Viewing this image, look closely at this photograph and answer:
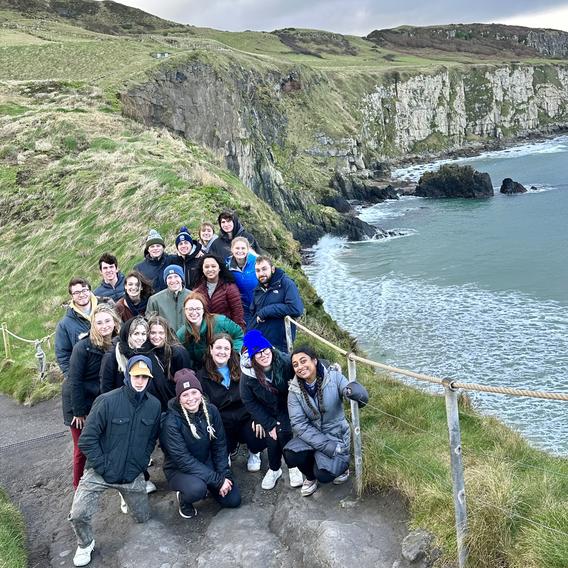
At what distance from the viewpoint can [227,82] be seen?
1982 inches

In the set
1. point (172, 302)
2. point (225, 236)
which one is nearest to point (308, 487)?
point (172, 302)

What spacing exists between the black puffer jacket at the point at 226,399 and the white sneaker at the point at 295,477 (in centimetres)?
87

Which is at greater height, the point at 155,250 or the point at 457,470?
the point at 155,250

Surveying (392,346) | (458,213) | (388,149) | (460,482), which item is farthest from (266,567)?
(388,149)

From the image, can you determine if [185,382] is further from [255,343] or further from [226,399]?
[226,399]

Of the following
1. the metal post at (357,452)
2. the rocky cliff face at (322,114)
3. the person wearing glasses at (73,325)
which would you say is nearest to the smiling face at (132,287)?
the person wearing glasses at (73,325)

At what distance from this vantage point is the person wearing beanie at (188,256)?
9438 millimetres

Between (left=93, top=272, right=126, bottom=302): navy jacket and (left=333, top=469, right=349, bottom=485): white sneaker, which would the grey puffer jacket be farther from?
(left=93, top=272, right=126, bottom=302): navy jacket

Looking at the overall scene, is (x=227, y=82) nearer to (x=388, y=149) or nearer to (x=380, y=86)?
(x=388, y=149)

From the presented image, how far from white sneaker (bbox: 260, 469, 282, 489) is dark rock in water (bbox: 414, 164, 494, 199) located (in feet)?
209

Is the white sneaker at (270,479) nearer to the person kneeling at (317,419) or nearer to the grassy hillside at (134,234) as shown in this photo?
the person kneeling at (317,419)

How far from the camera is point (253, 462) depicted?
23.5 ft

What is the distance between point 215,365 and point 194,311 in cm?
75

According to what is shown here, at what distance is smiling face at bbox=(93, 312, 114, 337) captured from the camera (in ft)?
21.6
